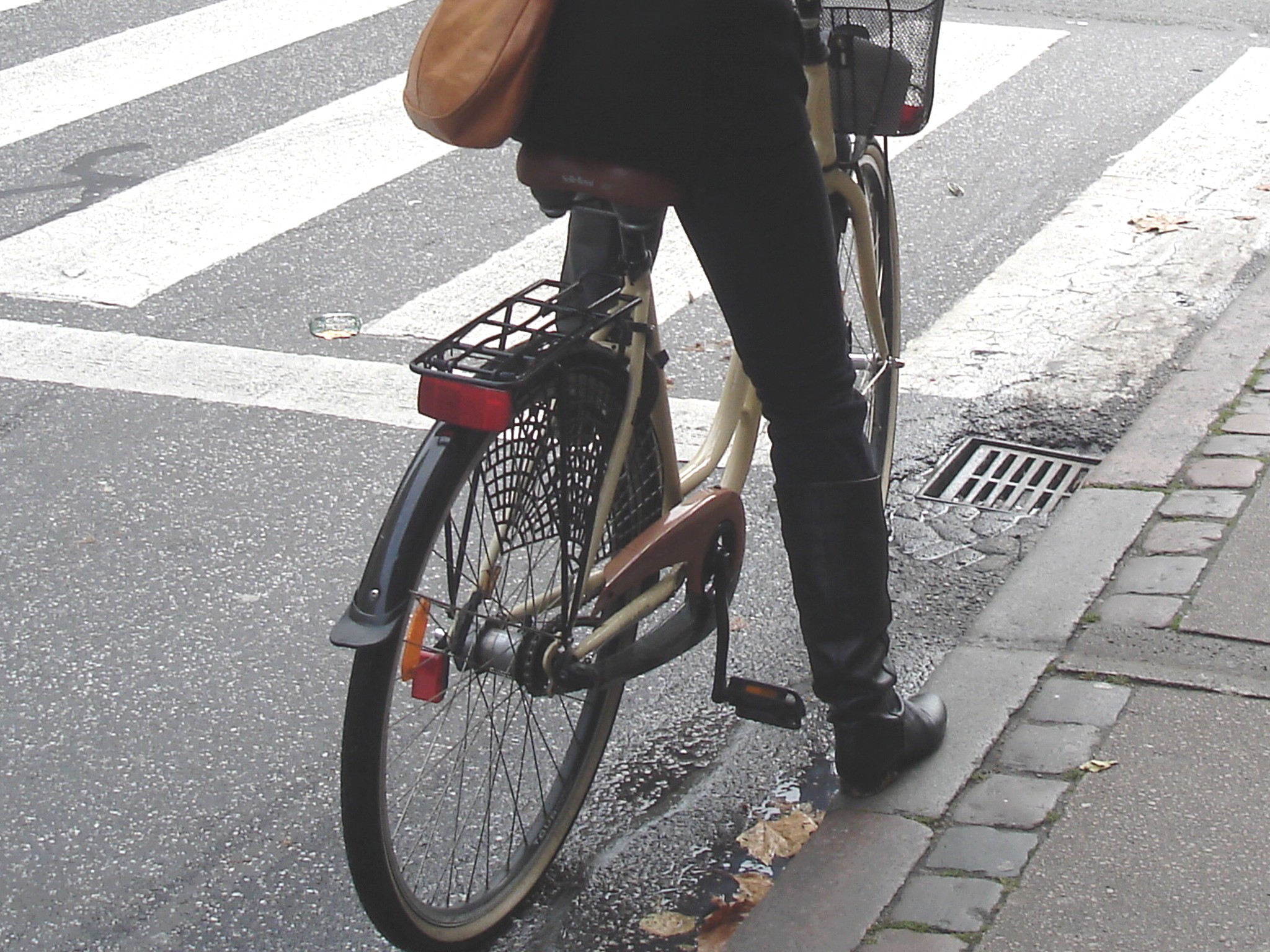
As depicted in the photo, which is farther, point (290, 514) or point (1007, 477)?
point (1007, 477)

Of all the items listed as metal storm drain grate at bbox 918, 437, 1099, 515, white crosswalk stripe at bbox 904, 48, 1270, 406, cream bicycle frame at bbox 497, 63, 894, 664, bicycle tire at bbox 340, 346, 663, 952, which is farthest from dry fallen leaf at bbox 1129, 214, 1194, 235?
bicycle tire at bbox 340, 346, 663, 952

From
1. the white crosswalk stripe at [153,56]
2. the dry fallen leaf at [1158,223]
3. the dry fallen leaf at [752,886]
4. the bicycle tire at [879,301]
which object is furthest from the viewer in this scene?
the white crosswalk stripe at [153,56]

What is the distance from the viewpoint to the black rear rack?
A: 2.53m

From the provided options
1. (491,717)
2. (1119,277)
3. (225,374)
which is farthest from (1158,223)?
(491,717)

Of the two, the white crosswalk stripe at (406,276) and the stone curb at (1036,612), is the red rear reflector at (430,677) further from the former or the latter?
the white crosswalk stripe at (406,276)

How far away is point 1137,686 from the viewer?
140 inches

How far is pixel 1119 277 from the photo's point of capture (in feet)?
19.6

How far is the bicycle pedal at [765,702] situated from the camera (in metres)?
3.20

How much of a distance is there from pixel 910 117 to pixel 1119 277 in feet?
8.89

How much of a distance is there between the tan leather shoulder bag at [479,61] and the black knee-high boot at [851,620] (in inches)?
36.1

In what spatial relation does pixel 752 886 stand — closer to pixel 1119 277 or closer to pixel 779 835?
pixel 779 835

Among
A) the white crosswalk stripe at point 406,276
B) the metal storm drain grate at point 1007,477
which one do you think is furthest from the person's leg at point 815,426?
the white crosswalk stripe at point 406,276

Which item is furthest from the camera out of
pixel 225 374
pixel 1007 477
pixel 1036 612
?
pixel 225 374

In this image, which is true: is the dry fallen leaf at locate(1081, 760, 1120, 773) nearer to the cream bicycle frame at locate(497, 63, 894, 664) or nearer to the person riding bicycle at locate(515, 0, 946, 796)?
the person riding bicycle at locate(515, 0, 946, 796)
